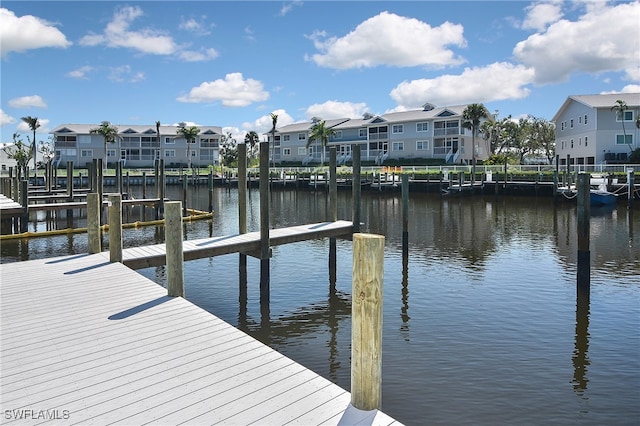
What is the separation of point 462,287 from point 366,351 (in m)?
10.4

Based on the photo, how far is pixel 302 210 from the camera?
3953cm

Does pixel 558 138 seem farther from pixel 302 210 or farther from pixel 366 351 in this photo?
pixel 366 351

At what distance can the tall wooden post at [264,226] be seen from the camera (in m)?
13.2

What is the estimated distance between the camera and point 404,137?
255ft

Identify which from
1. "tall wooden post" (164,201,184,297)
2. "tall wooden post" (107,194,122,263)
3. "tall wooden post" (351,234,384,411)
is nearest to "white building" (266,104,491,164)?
"tall wooden post" (107,194,122,263)

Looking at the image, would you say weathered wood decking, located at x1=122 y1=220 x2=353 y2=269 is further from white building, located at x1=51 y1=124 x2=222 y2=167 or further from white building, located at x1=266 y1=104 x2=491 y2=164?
white building, located at x1=51 y1=124 x2=222 y2=167

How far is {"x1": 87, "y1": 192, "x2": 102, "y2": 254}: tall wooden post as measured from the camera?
1210cm

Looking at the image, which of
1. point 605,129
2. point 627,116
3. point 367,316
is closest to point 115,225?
point 367,316

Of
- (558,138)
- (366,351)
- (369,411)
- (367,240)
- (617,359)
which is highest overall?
(558,138)

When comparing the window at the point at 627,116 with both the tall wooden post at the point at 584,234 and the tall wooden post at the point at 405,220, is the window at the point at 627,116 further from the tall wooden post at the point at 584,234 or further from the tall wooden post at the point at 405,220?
the tall wooden post at the point at 584,234

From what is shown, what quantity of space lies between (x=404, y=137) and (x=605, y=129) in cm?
2924

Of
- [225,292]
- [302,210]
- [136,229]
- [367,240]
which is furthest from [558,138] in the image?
[367,240]

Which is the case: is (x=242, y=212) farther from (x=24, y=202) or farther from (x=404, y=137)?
(x=404, y=137)

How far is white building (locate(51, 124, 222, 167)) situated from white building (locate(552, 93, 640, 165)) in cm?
6710
